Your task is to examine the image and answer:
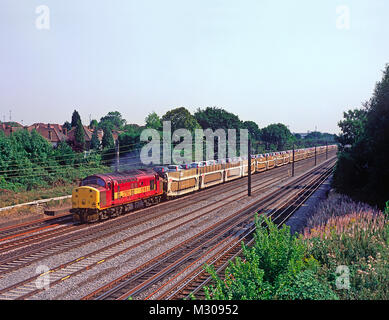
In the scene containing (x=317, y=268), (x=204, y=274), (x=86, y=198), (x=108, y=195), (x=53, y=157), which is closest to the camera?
(x=317, y=268)

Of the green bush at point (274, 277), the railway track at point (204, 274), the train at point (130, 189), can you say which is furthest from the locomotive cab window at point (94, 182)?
the green bush at point (274, 277)

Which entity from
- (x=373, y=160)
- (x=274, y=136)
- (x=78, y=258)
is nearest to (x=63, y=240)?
(x=78, y=258)

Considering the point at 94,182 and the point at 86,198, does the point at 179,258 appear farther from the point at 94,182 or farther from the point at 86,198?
the point at 94,182

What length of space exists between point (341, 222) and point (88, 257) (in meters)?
11.2

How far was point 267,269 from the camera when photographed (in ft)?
31.7

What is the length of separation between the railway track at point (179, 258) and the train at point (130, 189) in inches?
275

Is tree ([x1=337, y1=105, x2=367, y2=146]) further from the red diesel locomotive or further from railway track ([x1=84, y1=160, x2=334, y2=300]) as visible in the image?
the red diesel locomotive

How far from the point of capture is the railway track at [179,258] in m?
12.9

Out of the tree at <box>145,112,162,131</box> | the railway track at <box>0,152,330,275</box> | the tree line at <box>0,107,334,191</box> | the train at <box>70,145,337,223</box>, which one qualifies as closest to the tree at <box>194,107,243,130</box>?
the tree at <box>145,112,162,131</box>

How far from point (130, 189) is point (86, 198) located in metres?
4.00

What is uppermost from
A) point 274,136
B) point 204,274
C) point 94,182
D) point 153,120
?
point 153,120

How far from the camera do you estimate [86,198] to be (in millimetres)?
23391

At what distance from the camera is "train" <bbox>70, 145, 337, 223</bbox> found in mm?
23562
